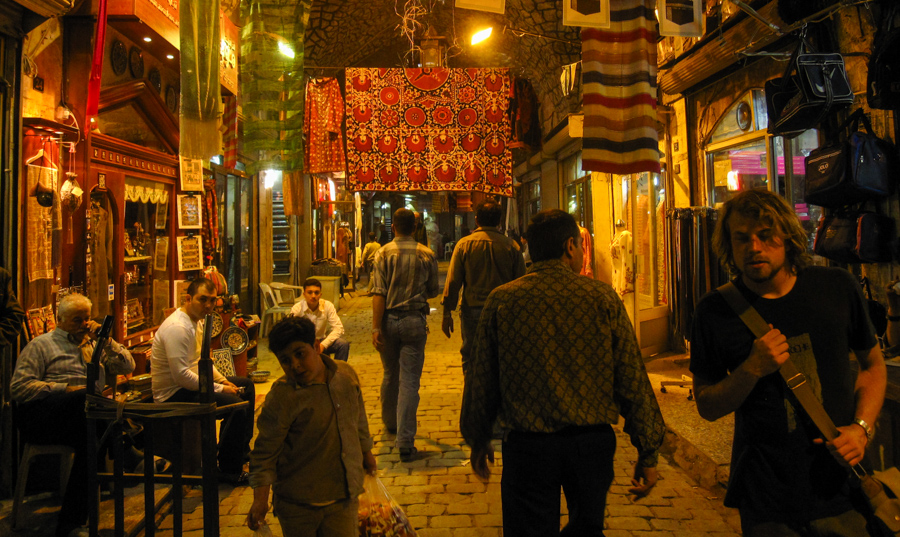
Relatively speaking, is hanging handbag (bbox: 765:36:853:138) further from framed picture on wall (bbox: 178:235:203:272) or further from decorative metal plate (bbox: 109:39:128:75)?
framed picture on wall (bbox: 178:235:203:272)

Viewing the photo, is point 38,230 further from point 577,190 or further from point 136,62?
point 577,190

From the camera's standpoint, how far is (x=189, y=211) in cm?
795

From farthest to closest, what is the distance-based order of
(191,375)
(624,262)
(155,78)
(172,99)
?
(624,262)
(172,99)
(155,78)
(191,375)

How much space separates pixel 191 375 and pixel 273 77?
464 centimetres

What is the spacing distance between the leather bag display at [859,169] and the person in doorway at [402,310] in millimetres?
3352

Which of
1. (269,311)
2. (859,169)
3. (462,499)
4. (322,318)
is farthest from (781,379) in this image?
(269,311)

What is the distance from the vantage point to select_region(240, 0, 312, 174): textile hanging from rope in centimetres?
761

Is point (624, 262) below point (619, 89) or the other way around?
below

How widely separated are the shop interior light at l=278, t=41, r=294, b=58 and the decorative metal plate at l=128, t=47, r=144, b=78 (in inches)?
64.3

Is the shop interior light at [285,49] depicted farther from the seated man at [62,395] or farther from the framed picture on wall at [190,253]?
the seated man at [62,395]

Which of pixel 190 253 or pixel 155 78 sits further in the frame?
pixel 190 253

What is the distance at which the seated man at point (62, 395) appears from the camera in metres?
3.85

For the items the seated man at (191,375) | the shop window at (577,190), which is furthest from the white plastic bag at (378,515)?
the shop window at (577,190)

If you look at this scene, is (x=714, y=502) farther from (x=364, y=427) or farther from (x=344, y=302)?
(x=344, y=302)
